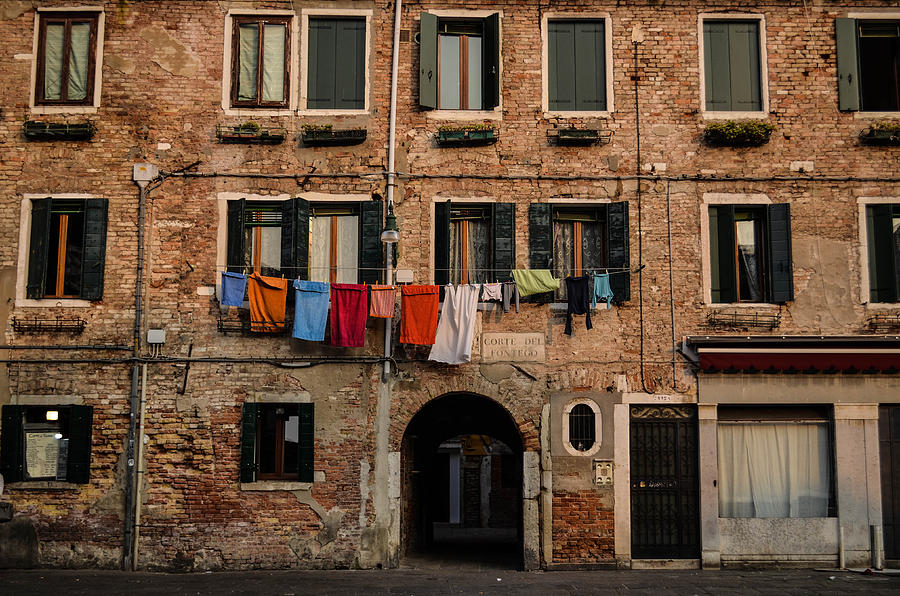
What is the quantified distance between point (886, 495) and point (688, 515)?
3.16 metres

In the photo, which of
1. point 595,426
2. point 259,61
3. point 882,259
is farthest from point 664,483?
point 259,61

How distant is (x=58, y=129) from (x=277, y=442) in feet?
20.3

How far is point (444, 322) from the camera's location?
48.6 feet

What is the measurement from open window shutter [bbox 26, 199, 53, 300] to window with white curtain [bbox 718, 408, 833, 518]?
11123 millimetres

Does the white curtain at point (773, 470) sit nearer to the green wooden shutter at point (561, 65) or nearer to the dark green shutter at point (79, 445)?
the green wooden shutter at point (561, 65)

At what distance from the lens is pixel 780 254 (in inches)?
592

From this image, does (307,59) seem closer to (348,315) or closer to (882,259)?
(348,315)

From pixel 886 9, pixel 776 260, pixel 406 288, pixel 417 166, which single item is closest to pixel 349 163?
pixel 417 166

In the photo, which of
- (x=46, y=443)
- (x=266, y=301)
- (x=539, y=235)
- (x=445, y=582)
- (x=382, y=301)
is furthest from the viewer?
(x=539, y=235)

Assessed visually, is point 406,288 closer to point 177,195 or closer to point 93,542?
point 177,195

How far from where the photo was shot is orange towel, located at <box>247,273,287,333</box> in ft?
48.0

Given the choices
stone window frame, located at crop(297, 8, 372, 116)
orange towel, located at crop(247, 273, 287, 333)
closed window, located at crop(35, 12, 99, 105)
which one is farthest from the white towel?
closed window, located at crop(35, 12, 99, 105)

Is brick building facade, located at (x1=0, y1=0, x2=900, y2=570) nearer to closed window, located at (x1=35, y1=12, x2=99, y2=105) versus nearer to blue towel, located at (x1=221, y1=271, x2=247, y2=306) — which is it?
closed window, located at (x1=35, y1=12, x2=99, y2=105)

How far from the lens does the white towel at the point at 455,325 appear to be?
14.7m
